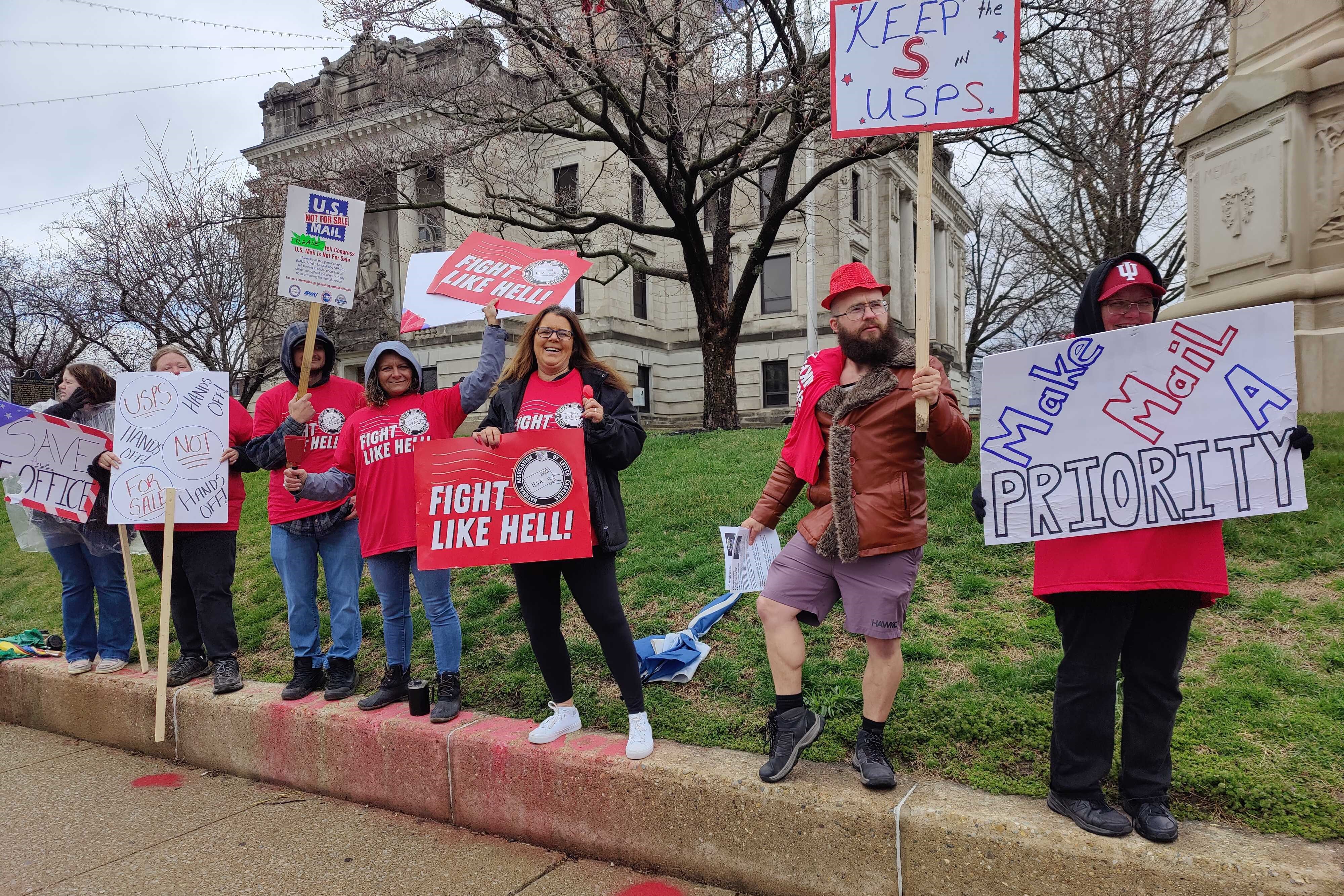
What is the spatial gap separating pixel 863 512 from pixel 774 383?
30.9 meters

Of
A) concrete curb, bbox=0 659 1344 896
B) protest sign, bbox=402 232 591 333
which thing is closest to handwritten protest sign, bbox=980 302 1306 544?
concrete curb, bbox=0 659 1344 896

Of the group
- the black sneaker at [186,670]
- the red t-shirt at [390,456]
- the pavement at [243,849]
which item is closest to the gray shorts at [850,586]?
the pavement at [243,849]

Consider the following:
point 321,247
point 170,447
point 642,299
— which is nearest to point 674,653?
point 321,247

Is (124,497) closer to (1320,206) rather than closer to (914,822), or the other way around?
(914,822)

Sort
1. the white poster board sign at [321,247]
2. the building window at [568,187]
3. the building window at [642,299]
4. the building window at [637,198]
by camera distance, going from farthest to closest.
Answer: the building window at [642,299]
the building window at [637,198]
the building window at [568,187]
the white poster board sign at [321,247]

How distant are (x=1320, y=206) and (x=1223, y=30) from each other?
14.4 feet

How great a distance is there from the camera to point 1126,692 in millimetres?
2746

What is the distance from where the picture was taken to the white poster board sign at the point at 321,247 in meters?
4.48

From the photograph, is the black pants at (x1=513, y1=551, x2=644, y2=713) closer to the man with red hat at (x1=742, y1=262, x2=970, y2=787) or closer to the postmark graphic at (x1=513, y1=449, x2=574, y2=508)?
the postmark graphic at (x1=513, y1=449, x2=574, y2=508)

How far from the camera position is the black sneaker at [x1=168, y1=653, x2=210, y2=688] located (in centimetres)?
487

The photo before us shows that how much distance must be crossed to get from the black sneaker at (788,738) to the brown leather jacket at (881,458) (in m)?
0.63

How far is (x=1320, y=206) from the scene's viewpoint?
281 inches

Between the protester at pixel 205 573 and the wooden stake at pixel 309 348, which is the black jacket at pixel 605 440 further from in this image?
the protester at pixel 205 573

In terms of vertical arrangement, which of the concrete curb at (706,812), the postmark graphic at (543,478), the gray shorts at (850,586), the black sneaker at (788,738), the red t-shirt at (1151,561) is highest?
the postmark graphic at (543,478)
